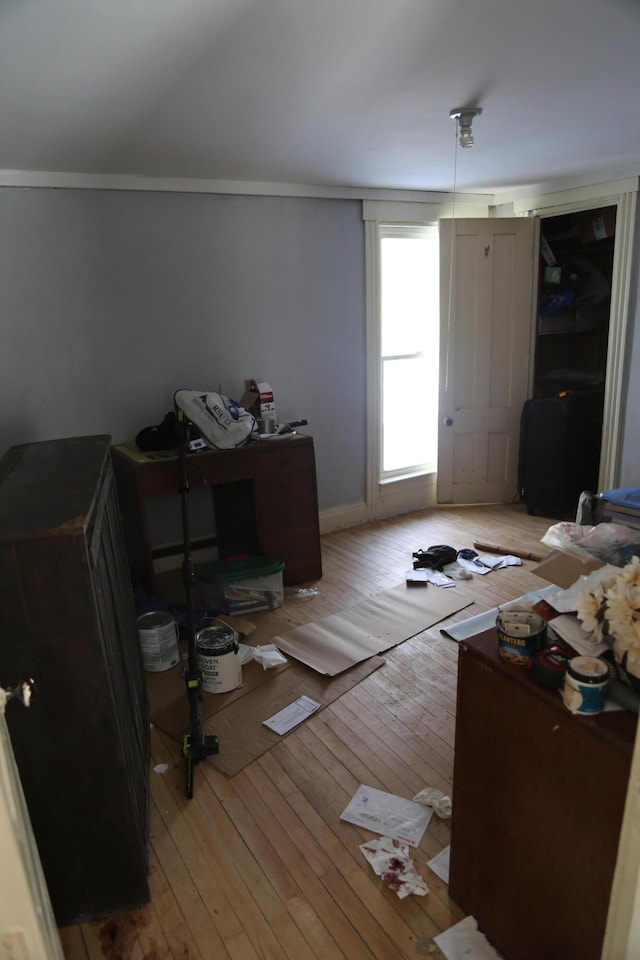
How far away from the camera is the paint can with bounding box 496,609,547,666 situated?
4.36 feet

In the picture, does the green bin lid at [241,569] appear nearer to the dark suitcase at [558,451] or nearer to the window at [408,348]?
the window at [408,348]

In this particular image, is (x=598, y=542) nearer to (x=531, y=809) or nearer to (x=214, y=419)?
(x=531, y=809)

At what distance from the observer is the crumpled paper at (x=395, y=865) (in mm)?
1695

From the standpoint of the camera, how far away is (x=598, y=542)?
2.10 meters

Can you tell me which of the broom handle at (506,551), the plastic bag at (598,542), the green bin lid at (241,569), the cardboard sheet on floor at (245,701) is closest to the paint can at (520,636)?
the plastic bag at (598,542)

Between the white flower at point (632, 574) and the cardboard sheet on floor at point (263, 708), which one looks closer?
the white flower at point (632, 574)

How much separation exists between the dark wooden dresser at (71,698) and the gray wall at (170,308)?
5.43ft

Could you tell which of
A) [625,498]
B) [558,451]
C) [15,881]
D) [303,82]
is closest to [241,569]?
[625,498]

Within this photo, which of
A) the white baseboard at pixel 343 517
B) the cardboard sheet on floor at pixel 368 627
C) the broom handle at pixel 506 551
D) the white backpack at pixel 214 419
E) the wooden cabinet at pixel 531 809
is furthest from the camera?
the white baseboard at pixel 343 517

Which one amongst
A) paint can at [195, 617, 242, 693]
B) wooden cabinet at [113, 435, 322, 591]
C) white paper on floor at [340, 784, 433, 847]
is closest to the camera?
white paper on floor at [340, 784, 433, 847]

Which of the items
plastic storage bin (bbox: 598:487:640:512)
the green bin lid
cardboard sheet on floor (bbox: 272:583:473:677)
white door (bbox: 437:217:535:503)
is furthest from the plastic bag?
white door (bbox: 437:217:535:503)

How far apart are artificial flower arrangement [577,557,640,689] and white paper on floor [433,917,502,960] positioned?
2.75ft

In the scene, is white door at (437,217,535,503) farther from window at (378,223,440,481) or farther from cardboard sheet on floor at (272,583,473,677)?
cardboard sheet on floor at (272,583,473,677)

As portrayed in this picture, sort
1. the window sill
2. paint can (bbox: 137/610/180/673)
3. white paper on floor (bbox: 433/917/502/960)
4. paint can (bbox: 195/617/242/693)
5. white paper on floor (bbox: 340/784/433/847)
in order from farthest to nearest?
the window sill
paint can (bbox: 137/610/180/673)
paint can (bbox: 195/617/242/693)
white paper on floor (bbox: 340/784/433/847)
white paper on floor (bbox: 433/917/502/960)
